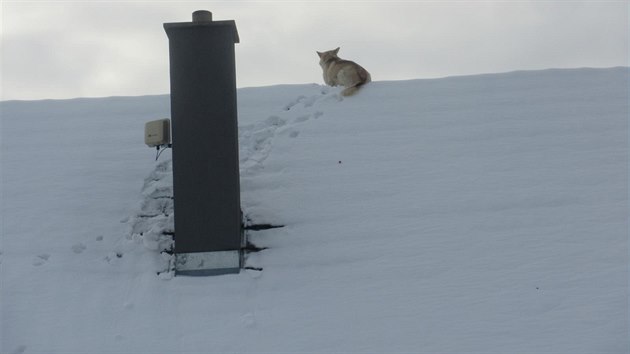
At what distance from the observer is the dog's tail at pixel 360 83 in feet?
25.4

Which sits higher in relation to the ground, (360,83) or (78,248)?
(360,83)

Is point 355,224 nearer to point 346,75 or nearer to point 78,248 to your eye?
point 78,248

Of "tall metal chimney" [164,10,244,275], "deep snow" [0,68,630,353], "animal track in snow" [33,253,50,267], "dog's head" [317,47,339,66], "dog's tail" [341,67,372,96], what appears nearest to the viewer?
"deep snow" [0,68,630,353]

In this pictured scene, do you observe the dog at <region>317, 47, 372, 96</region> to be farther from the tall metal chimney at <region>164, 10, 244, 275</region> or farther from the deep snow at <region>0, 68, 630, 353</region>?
the tall metal chimney at <region>164, 10, 244, 275</region>

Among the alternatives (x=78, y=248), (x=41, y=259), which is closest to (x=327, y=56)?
(x=78, y=248)

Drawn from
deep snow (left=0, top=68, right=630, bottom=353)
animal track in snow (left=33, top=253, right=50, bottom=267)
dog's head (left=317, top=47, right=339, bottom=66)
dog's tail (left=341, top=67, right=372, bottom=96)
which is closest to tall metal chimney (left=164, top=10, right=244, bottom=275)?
deep snow (left=0, top=68, right=630, bottom=353)

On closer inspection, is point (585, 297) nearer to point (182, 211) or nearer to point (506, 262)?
point (506, 262)

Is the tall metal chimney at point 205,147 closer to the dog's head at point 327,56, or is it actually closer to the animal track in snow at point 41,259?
the animal track in snow at point 41,259

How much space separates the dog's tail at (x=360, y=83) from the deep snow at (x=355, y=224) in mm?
72

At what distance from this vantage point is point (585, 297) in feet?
18.5

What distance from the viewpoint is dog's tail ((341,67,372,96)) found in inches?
305

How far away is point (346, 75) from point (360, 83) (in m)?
0.12

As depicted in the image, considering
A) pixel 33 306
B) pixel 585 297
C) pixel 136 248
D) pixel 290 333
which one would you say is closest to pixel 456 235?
pixel 585 297

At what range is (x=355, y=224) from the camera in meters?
6.32
